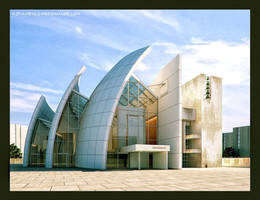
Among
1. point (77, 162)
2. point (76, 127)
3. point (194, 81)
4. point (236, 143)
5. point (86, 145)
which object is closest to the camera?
point (86, 145)

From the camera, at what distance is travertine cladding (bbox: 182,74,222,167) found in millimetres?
43188

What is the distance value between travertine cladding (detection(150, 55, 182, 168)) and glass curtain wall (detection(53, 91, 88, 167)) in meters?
12.5

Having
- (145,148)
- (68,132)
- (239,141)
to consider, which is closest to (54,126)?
(68,132)

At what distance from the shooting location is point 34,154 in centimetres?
4262

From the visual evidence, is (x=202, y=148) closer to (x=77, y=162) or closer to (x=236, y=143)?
(x=77, y=162)

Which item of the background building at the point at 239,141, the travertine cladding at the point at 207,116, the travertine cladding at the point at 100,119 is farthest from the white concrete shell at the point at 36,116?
the background building at the point at 239,141

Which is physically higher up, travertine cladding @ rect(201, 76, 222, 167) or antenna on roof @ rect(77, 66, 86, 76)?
antenna on roof @ rect(77, 66, 86, 76)

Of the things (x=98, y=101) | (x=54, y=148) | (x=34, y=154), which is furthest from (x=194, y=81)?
(x=34, y=154)

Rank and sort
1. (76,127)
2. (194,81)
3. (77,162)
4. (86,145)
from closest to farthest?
(86,145) < (77,162) < (76,127) < (194,81)

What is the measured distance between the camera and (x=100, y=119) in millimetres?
33281

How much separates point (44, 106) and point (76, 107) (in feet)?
27.2

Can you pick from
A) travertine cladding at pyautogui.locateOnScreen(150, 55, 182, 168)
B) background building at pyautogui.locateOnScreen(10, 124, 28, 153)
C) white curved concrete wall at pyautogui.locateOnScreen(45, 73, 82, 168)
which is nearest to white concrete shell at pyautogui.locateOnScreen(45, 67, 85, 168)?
white curved concrete wall at pyautogui.locateOnScreen(45, 73, 82, 168)

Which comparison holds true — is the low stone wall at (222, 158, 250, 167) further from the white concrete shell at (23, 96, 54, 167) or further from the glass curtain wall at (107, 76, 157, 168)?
the white concrete shell at (23, 96, 54, 167)

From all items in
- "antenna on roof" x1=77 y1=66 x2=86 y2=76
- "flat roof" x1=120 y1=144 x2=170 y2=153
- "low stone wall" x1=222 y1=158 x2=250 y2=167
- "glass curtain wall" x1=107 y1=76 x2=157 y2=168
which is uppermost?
"antenna on roof" x1=77 y1=66 x2=86 y2=76
